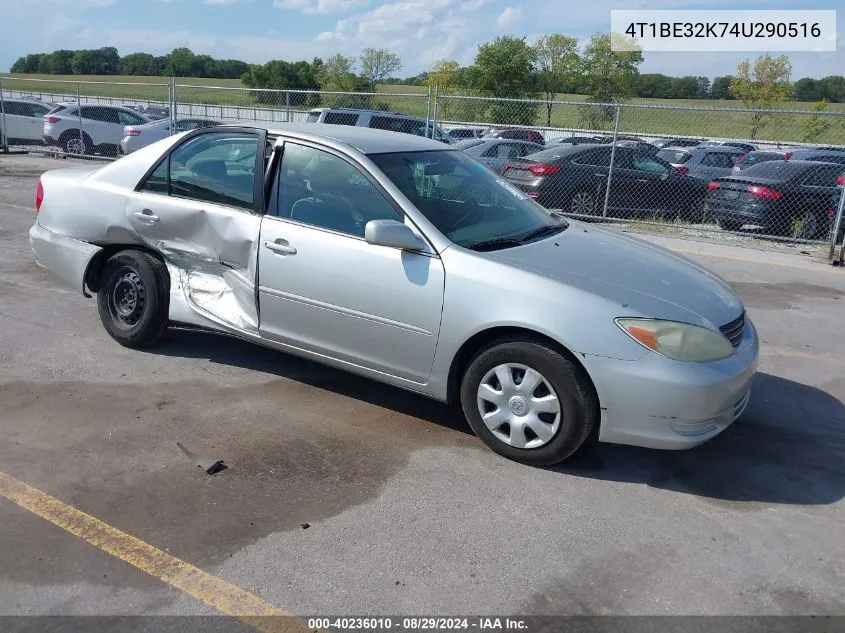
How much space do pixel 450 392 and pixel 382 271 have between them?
77cm

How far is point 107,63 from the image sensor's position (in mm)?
86875

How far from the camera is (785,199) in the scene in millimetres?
11836

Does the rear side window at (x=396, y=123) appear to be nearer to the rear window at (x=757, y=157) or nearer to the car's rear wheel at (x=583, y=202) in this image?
the car's rear wheel at (x=583, y=202)

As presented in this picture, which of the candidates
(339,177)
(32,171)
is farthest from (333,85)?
(339,177)

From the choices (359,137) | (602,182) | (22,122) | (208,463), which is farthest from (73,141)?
(208,463)

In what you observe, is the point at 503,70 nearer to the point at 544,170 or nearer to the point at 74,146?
the point at 74,146

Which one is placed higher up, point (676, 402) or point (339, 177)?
point (339, 177)

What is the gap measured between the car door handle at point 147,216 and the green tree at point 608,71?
134ft

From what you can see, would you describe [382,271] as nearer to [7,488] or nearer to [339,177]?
[339,177]

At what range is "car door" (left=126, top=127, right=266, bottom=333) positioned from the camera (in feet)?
15.3

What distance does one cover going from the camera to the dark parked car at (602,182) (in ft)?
42.0

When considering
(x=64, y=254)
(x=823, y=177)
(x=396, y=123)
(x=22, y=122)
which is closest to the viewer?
(x=64, y=254)

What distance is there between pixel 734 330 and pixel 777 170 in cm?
954

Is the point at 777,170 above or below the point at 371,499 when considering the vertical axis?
above
